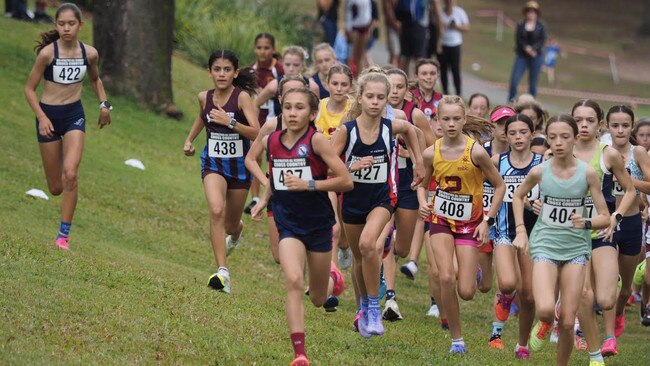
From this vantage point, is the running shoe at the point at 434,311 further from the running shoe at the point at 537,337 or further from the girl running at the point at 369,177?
the girl running at the point at 369,177

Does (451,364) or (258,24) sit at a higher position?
(451,364)

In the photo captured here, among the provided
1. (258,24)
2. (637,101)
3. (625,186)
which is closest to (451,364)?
(625,186)

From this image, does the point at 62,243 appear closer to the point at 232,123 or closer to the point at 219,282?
the point at 219,282

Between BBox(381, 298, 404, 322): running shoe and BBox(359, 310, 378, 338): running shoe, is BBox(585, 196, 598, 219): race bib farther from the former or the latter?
BBox(381, 298, 404, 322): running shoe

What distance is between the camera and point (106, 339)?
9.16 metres

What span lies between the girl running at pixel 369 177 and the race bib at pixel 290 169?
833 mm

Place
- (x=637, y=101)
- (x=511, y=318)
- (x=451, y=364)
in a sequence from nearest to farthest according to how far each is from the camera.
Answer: (x=451, y=364) < (x=511, y=318) < (x=637, y=101)

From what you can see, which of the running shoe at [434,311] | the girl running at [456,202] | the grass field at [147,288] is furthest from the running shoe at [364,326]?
the running shoe at [434,311]

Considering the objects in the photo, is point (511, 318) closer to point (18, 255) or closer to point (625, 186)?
point (625, 186)

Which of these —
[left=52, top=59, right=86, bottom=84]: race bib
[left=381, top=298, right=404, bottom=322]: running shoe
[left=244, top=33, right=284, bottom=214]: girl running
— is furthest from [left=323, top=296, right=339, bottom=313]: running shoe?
[left=244, top=33, right=284, bottom=214]: girl running

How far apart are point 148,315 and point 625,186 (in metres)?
3.94

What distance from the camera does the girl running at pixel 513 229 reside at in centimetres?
1113

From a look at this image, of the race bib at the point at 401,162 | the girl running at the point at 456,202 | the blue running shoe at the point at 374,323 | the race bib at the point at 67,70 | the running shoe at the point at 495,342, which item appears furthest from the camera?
the race bib at the point at 401,162

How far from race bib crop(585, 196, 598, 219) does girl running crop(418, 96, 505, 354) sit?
0.79 m
